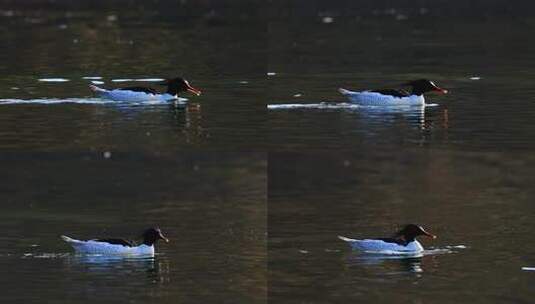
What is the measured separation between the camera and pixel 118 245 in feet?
80.6

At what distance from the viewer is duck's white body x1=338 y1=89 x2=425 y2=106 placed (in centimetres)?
2722

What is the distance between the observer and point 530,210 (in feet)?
91.0

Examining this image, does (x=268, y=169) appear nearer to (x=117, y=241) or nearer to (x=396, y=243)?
(x=117, y=241)

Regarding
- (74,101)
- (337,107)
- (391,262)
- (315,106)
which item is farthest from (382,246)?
(74,101)

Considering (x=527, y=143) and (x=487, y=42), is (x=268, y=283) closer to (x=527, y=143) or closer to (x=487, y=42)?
(x=527, y=143)

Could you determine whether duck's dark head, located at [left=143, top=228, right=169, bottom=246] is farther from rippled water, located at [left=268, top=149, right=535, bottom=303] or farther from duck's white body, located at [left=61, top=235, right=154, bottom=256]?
rippled water, located at [left=268, top=149, right=535, bottom=303]

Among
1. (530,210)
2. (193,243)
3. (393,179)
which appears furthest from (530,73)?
(193,243)

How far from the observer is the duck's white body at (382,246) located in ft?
76.7

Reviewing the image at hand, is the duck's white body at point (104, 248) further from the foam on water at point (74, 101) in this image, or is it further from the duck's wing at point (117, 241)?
the foam on water at point (74, 101)

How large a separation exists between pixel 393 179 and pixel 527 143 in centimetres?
1019

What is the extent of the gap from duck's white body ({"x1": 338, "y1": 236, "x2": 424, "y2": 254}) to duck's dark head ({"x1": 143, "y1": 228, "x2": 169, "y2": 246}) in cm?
298

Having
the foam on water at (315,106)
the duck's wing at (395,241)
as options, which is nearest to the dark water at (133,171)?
the foam on water at (315,106)

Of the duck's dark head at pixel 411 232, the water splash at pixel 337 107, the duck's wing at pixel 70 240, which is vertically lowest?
the duck's wing at pixel 70 240

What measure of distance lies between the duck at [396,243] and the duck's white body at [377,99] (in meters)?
2.94
